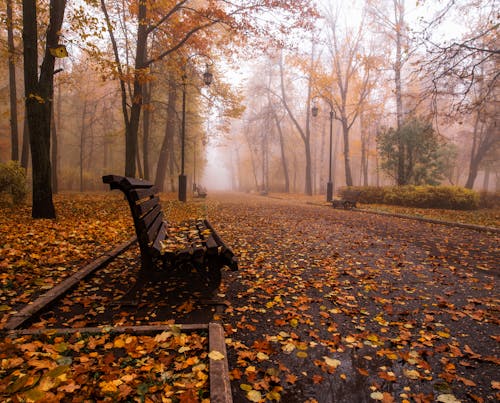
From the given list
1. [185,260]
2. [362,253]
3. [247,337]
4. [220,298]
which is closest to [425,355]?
[247,337]

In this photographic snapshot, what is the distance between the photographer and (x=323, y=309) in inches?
133

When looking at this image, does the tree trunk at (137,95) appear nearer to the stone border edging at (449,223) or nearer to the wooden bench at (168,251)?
the wooden bench at (168,251)

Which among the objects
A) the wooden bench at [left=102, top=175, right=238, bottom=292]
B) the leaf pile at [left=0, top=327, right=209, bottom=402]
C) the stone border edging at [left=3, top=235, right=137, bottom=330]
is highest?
the wooden bench at [left=102, top=175, right=238, bottom=292]

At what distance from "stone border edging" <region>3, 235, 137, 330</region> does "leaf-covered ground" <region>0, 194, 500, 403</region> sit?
108 mm

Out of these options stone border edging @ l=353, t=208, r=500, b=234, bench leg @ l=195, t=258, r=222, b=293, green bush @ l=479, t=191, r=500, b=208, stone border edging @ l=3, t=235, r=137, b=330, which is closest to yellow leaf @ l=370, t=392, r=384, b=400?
bench leg @ l=195, t=258, r=222, b=293

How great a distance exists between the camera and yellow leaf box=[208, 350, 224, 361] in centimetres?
219

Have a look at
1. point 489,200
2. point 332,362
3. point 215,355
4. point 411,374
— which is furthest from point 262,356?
point 489,200

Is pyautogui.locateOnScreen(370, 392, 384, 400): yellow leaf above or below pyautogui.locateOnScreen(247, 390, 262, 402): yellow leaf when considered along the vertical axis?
below

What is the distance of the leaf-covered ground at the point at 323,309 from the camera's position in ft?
7.24

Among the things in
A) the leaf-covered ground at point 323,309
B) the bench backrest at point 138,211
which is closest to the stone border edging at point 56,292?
the leaf-covered ground at point 323,309

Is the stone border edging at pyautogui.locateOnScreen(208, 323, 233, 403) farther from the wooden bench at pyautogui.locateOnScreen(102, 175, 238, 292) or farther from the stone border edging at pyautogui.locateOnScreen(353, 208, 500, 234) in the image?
the stone border edging at pyautogui.locateOnScreen(353, 208, 500, 234)

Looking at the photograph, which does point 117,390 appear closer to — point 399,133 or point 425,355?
point 425,355

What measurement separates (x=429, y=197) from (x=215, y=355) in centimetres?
1462

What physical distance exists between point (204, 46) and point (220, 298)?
13.9 m
